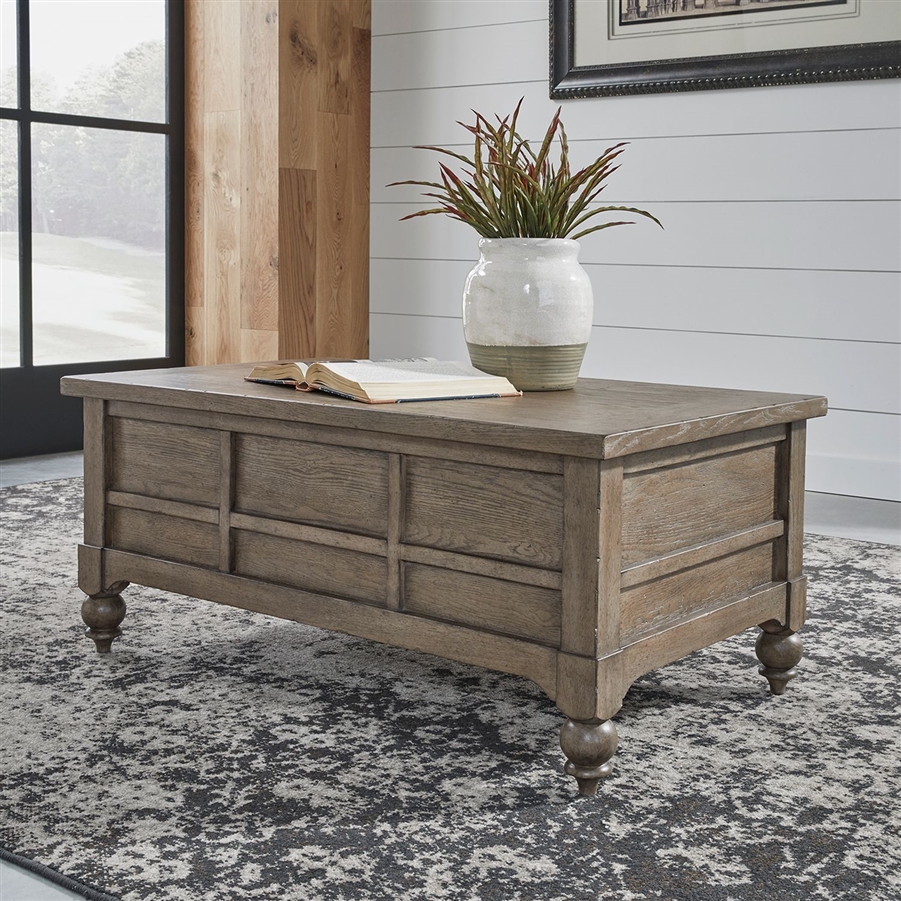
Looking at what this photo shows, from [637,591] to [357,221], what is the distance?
2.94 m

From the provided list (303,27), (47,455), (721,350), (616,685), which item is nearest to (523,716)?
(616,685)

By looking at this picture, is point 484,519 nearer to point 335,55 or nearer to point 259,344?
point 259,344

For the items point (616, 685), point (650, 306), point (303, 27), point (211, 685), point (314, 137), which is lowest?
point (211, 685)

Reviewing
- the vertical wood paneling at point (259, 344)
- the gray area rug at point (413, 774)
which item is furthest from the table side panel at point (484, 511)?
the vertical wood paneling at point (259, 344)

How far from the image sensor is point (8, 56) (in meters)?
3.65

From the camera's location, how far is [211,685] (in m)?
1.77

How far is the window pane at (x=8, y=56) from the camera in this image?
11.9 ft

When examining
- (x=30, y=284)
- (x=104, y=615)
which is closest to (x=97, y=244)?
(x=30, y=284)

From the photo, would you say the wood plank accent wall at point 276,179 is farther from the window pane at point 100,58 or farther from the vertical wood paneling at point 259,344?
the window pane at point 100,58

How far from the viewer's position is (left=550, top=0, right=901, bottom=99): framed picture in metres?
3.12

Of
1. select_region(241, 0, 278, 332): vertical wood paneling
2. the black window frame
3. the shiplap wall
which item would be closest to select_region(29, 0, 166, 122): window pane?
the black window frame

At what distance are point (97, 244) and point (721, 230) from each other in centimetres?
197

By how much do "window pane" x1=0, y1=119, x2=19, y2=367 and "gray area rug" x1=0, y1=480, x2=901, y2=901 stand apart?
1.84 metres

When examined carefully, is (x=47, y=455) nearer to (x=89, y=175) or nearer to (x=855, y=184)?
(x=89, y=175)
